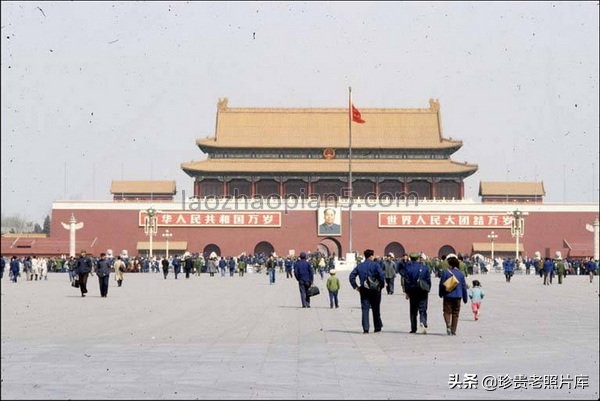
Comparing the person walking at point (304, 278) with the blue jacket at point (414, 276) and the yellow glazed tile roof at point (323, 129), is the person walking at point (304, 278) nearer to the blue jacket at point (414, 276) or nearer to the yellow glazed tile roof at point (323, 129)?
the blue jacket at point (414, 276)

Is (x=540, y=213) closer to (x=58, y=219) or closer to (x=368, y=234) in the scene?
(x=368, y=234)

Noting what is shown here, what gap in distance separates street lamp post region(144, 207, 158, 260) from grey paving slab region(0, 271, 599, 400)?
4027cm

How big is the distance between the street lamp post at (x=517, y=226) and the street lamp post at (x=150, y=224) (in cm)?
1998

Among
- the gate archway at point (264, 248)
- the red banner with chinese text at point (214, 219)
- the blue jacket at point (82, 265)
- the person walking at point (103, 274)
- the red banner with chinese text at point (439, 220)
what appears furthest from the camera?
the gate archway at point (264, 248)

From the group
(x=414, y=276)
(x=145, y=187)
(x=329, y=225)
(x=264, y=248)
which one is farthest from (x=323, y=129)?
(x=414, y=276)

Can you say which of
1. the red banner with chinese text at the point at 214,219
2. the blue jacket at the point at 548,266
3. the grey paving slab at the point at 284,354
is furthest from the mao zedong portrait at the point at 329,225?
the grey paving slab at the point at 284,354

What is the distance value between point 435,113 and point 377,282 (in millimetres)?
57872

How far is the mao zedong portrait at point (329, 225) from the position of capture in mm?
65375

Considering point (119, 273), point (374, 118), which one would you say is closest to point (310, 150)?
point (374, 118)

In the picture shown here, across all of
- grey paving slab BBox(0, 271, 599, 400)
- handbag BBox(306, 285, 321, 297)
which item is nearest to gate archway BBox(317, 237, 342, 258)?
handbag BBox(306, 285, 321, 297)

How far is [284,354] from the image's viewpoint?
11680 millimetres

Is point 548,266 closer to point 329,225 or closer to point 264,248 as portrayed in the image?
point 329,225

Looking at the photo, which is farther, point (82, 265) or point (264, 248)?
point (264, 248)

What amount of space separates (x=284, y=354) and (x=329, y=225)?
53.8 m
